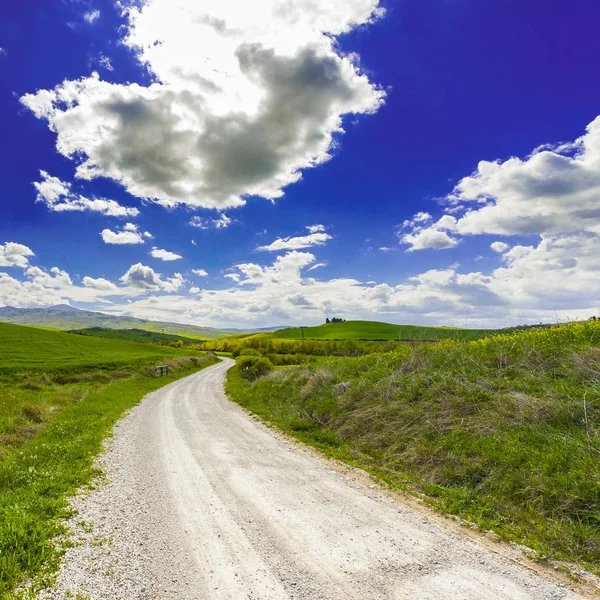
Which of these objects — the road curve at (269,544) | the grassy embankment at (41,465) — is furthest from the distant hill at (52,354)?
the road curve at (269,544)

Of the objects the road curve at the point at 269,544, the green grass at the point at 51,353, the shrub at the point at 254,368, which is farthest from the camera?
the green grass at the point at 51,353

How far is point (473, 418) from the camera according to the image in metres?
10.4

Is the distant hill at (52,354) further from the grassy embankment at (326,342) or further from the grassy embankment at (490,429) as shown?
the grassy embankment at (490,429)

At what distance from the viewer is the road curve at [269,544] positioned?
4.83 m

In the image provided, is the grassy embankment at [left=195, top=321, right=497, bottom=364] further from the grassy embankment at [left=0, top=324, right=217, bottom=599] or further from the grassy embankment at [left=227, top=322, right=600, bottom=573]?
the grassy embankment at [left=0, top=324, right=217, bottom=599]

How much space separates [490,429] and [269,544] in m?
6.96

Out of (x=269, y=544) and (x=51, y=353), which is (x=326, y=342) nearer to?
(x=51, y=353)

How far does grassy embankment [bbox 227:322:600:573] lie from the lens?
684 centimetres

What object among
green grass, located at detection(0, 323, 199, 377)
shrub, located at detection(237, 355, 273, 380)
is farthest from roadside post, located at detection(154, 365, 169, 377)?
shrub, located at detection(237, 355, 273, 380)

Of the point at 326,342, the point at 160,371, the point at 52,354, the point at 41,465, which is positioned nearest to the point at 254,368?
the point at 160,371

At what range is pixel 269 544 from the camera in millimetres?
5949

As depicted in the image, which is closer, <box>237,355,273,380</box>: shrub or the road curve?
the road curve

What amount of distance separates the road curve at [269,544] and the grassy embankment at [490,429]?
4.20 ft

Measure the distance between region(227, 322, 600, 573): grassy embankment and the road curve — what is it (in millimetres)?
1279
